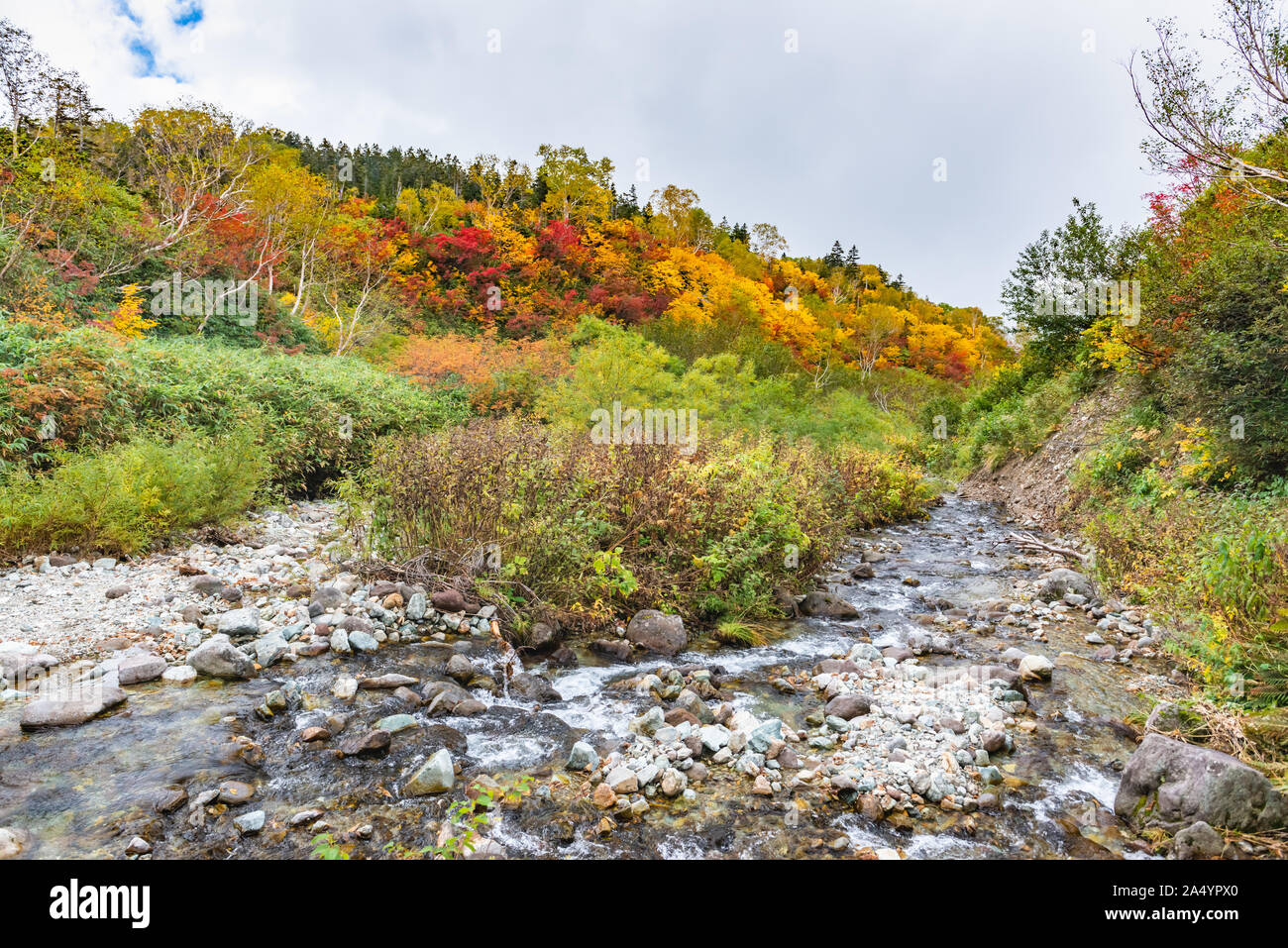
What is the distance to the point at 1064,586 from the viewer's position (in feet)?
27.5

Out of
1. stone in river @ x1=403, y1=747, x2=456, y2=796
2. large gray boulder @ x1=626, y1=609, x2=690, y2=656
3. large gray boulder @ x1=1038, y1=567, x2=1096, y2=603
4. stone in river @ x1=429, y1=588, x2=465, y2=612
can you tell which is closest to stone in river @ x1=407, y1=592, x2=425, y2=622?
stone in river @ x1=429, y1=588, x2=465, y2=612

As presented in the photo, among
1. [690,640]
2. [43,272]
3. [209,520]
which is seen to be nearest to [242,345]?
[43,272]

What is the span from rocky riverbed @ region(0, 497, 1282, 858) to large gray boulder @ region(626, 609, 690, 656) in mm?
28

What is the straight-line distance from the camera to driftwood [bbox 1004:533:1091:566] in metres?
9.81

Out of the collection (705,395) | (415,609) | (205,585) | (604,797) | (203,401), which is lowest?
(604,797)

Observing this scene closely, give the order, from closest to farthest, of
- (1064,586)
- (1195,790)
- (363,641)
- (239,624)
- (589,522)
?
(1195,790), (239,624), (363,641), (589,522), (1064,586)

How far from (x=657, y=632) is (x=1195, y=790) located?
4.02m

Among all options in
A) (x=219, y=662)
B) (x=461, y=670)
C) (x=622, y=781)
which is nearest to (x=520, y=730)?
(x=461, y=670)

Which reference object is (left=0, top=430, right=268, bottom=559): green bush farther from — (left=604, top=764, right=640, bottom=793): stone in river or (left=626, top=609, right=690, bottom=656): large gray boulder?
(left=604, top=764, right=640, bottom=793): stone in river

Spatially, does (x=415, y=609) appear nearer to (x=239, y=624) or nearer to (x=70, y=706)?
(x=239, y=624)

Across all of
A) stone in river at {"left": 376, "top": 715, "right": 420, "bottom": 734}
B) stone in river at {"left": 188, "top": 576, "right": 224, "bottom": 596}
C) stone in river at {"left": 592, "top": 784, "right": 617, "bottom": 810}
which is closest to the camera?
stone in river at {"left": 592, "top": 784, "right": 617, "bottom": 810}

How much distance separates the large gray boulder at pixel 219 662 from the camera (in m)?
4.75

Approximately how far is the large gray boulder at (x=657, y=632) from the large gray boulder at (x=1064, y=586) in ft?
17.4
